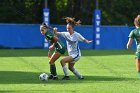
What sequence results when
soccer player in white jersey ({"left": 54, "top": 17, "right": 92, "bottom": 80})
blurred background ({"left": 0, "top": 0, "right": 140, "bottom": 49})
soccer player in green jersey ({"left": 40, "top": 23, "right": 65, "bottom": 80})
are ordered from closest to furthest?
soccer player in green jersey ({"left": 40, "top": 23, "right": 65, "bottom": 80}), soccer player in white jersey ({"left": 54, "top": 17, "right": 92, "bottom": 80}), blurred background ({"left": 0, "top": 0, "right": 140, "bottom": 49})

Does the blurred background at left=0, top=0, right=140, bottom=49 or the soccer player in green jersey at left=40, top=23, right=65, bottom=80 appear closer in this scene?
the soccer player in green jersey at left=40, top=23, right=65, bottom=80

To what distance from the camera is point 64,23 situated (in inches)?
1983

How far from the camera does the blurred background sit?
43219mm

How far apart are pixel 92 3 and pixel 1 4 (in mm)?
9581

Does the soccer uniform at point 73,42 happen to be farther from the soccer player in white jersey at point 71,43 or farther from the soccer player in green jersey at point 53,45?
the soccer player in green jersey at point 53,45

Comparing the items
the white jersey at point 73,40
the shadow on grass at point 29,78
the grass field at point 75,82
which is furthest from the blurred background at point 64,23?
the white jersey at point 73,40

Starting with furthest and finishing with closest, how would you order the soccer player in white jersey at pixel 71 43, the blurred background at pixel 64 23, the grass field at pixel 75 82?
1. the blurred background at pixel 64 23
2. the soccer player in white jersey at pixel 71 43
3. the grass field at pixel 75 82

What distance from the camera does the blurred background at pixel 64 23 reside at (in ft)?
142

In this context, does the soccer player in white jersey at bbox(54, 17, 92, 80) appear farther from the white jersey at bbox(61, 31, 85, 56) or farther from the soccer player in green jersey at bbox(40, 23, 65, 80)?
the soccer player in green jersey at bbox(40, 23, 65, 80)

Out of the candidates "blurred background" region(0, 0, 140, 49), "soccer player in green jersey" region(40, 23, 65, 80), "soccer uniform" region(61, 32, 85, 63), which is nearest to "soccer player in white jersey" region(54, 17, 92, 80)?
"soccer uniform" region(61, 32, 85, 63)

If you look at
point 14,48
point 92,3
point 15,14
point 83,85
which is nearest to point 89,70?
point 83,85

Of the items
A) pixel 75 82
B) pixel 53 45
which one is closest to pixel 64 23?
pixel 53 45

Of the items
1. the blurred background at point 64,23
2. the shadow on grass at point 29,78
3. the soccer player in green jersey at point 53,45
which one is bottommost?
the blurred background at point 64,23

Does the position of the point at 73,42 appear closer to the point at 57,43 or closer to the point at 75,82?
the point at 57,43
